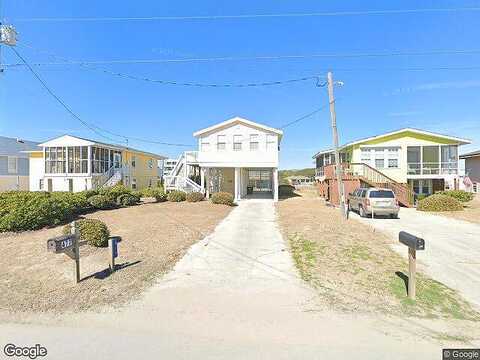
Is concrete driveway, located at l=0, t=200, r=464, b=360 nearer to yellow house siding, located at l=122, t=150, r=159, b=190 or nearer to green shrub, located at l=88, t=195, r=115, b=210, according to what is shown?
green shrub, located at l=88, t=195, r=115, b=210

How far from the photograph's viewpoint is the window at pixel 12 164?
31688 millimetres

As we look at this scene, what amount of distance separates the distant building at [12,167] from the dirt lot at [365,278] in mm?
33765

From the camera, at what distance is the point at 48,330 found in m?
3.90

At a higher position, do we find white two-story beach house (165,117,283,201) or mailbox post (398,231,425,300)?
white two-story beach house (165,117,283,201)

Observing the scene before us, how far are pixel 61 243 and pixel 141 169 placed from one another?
30573 millimetres

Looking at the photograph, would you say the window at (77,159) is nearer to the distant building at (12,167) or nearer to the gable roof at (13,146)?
the distant building at (12,167)

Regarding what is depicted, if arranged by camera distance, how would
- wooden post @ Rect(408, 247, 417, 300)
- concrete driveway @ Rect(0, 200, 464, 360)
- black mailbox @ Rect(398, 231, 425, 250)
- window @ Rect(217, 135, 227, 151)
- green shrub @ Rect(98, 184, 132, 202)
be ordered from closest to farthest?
concrete driveway @ Rect(0, 200, 464, 360) < black mailbox @ Rect(398, 231, 425, 250) < wooden post @ Rect(408, 247, 417, 300) < green shrub @ Rect(98, 184, 132, 202) < window @ Rect(217, 135, 227, 151)

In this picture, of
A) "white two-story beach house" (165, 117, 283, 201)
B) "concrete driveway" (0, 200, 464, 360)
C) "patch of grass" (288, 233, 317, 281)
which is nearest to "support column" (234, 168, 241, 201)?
"white two-story beach house" (165, 117, 283, 201)

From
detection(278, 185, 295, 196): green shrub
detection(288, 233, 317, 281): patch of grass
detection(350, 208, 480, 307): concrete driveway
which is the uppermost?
detection(278, 185, 295, 196): green shrub

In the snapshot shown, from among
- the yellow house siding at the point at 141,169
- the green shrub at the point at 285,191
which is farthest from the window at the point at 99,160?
the green shrub at the point at 285,191

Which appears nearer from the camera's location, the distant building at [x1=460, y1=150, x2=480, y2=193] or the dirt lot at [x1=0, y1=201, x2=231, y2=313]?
the dirt lot at [x1=0, y1=201, x2=231, y2=313]

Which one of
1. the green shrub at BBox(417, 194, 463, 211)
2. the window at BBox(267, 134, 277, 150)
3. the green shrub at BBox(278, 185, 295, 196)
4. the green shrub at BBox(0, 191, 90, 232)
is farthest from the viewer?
the green shrub at BBox(278, 185, 295, 196)

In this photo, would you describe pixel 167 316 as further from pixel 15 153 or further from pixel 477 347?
pixel 15 153

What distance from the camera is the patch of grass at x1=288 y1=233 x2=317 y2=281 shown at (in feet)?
20.8
